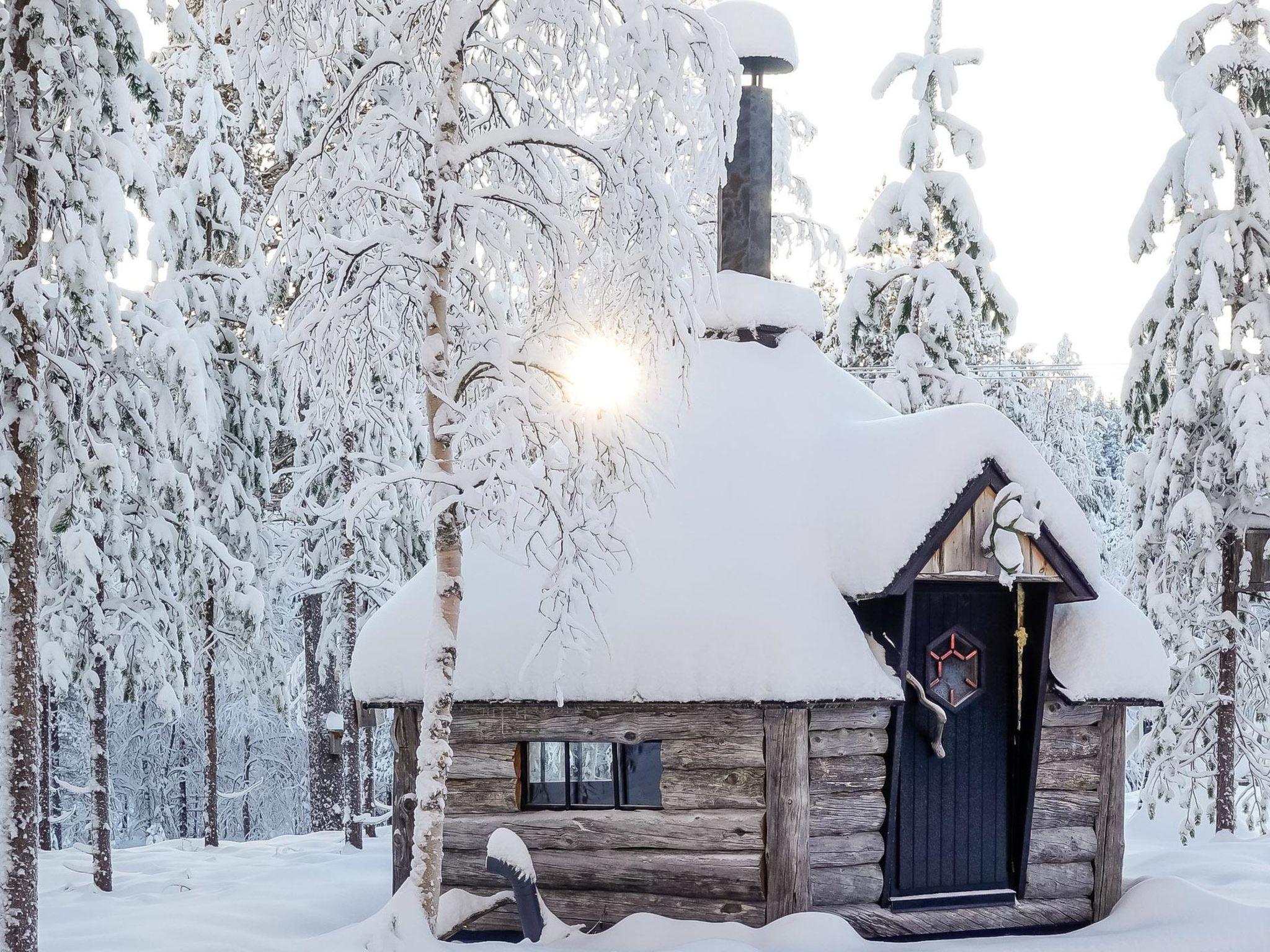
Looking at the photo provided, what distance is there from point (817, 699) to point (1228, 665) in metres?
8.42

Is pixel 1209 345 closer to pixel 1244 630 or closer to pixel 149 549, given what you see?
pixel 1244 630

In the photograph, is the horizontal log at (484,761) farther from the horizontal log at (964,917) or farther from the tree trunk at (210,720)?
the tree trunk at (210,720)

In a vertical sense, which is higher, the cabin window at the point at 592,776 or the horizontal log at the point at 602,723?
the horizontal log at the point at 602,723

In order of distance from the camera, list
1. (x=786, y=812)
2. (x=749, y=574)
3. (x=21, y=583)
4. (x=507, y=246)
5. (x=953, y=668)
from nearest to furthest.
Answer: (x=507, y=246)
(x=21, y=583)
(x=786, y=812)
(x=749, y=574)
(x=953, y=668)

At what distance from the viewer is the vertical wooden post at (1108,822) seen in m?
10.7

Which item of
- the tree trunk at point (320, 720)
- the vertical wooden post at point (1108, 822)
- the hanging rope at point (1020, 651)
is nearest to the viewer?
the hanging rope at point (1020, 651)

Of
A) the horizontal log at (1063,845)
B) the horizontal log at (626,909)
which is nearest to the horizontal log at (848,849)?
the horizontal log at (626,909)

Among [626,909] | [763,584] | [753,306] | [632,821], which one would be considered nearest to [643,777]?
[632,821]

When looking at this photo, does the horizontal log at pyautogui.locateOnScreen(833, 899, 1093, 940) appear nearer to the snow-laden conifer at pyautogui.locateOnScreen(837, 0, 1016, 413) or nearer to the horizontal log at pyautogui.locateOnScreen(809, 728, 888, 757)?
the horizontal log at pyautogui.locateOnScreen(809, 728, 888, 757)

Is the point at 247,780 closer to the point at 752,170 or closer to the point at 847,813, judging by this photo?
the point at 752,170

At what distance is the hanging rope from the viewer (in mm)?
10469

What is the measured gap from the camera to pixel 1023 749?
10.4 metres

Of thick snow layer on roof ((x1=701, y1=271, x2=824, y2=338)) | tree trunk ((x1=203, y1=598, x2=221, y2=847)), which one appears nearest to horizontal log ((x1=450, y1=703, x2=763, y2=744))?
thick snow layer on roof ((x1=701, y1=271, x2=824, y2=338))

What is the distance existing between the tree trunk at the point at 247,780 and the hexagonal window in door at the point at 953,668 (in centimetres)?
2768
